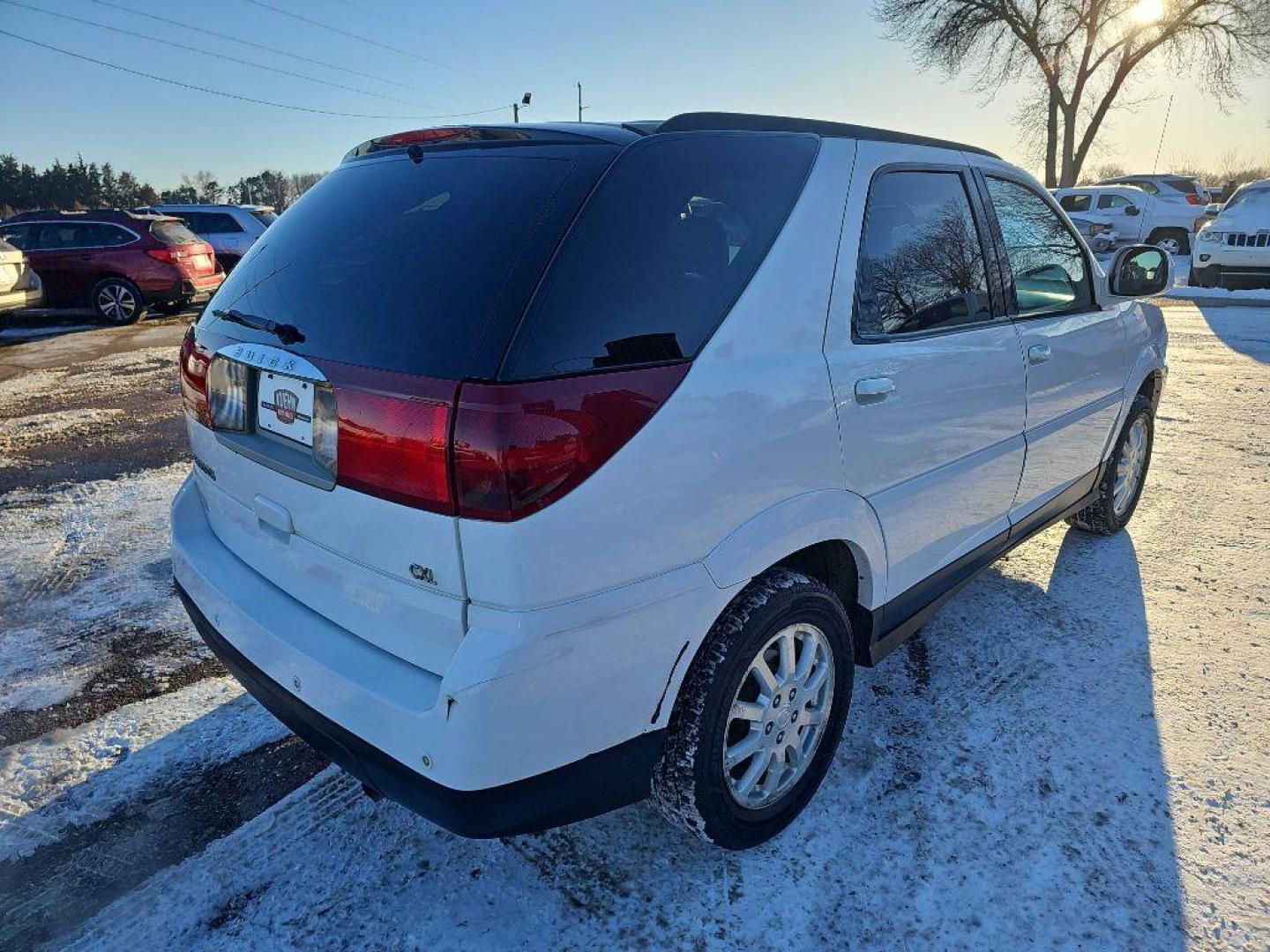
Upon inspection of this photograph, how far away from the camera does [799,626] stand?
2.12m

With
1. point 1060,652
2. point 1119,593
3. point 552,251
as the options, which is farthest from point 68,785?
point 1119,593

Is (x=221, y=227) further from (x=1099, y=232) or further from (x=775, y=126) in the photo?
(x=1099, y=232)

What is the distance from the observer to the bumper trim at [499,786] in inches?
63.2

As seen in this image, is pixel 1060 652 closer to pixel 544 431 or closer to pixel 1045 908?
pixel 1045 908

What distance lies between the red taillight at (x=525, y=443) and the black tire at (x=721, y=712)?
2.04ft

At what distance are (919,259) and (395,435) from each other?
1.73m

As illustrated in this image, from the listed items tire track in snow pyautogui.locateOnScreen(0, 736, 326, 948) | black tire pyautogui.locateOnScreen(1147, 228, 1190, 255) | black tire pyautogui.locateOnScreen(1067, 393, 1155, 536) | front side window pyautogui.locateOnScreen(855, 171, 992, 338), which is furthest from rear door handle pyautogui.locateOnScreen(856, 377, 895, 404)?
black tire pyautogui.locateOnScreen(1147, 228, 1190, 255)

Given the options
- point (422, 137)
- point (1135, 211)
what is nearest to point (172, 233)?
point (422, 137)

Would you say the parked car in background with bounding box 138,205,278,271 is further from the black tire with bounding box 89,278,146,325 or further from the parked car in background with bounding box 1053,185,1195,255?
the parked car in background with bounding box 1053,185,1195,255

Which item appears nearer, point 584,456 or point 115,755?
point 584,456

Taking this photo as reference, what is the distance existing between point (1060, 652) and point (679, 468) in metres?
2.26

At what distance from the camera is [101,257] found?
40.6 ft

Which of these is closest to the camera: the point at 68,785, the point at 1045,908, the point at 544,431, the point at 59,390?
the point at 544,431

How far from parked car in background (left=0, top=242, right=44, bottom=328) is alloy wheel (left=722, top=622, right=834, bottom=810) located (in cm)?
1274
